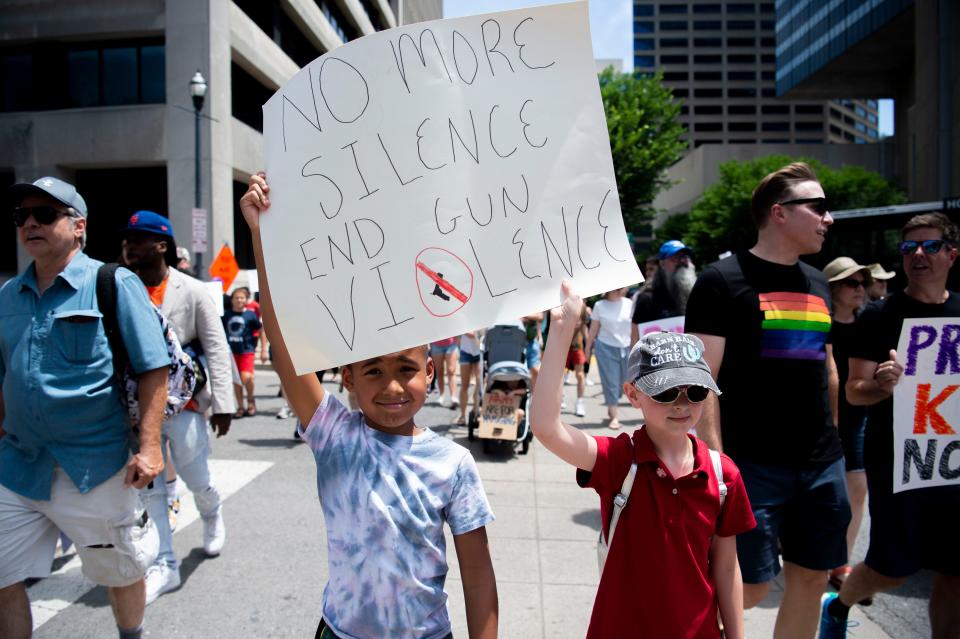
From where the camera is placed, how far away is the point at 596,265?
198 centimetres

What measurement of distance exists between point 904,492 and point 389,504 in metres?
2.36

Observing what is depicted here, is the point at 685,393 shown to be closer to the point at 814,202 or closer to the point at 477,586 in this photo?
the point at 477,586

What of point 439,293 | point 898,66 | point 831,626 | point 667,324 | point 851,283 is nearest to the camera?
point 439,293

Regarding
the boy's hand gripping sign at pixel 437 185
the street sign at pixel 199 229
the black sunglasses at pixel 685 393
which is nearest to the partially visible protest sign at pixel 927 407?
the black sunglasses at pixel 685 393

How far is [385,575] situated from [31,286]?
1.90 meters

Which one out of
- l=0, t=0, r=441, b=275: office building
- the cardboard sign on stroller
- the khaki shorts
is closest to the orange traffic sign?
l=0, t=0, r=441, b=275: office building

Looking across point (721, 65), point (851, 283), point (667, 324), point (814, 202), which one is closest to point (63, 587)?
point (814, 202)

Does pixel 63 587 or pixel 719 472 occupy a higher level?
pixel 719 472

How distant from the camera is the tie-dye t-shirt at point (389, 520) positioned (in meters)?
1.80

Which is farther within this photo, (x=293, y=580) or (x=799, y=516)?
(x=293, y=580)

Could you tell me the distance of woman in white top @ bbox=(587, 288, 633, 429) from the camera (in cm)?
844

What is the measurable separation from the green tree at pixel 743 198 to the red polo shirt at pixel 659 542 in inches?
1563

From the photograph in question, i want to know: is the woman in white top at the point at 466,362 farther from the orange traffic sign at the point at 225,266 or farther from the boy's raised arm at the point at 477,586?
the boy's raised arm at the point at 477,586

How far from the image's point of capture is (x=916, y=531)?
2.97 m
